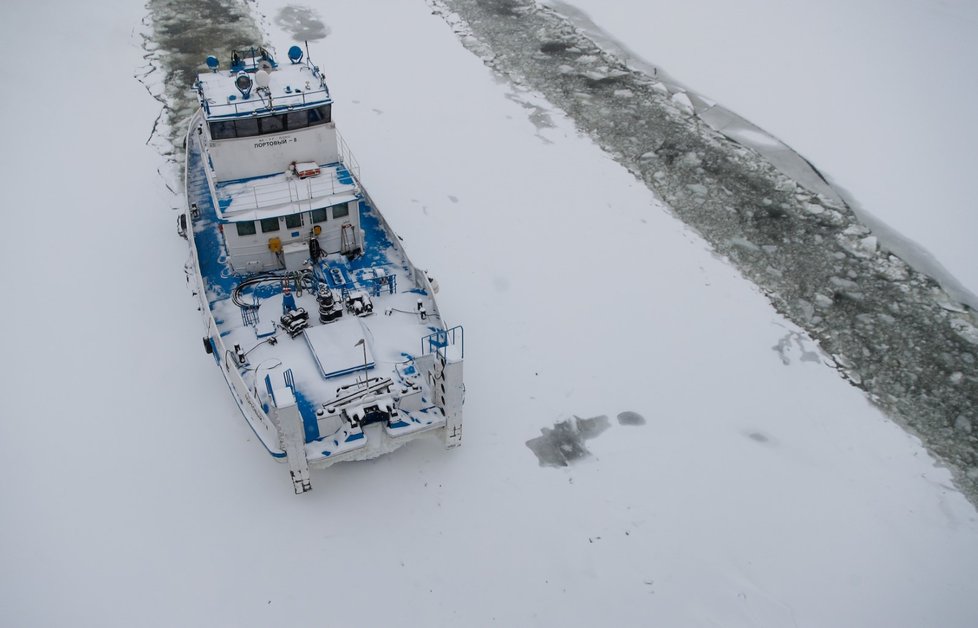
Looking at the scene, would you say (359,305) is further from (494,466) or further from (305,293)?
(494,466)

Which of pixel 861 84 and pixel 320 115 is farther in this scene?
pixel 861 84

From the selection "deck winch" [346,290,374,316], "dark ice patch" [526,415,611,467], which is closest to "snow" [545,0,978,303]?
"dark ice patch" [526,415,611,467]

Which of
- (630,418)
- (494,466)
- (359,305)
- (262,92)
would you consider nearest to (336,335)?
(359,305)

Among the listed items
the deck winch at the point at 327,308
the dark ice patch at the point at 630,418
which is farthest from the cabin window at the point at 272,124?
the dark ice patch at the point at 630,418

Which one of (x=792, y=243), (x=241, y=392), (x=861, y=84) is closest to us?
(x=241, y=392)

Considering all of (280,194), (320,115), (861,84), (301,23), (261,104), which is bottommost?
(301,23)

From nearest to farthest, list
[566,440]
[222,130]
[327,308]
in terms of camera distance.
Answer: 1. [327,308]
2. [566,440]
3. [222,130]

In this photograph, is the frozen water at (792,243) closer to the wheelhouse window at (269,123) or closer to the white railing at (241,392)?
the wheelhouse window at (269,123)
